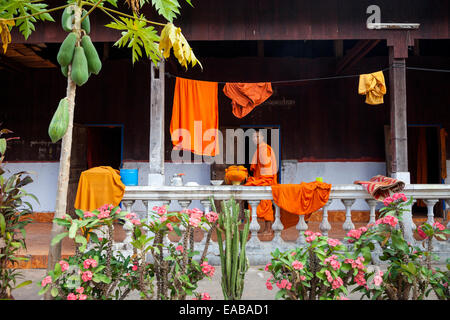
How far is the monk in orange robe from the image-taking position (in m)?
5.28

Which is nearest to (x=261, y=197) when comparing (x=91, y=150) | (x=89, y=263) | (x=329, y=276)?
(x=329, y=276)

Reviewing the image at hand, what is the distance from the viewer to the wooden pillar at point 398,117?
15.9ft

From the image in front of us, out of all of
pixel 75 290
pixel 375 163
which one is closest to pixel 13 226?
pixel 75 290

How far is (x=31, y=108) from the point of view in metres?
7.44

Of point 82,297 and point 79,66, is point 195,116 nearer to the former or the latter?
point 79,66

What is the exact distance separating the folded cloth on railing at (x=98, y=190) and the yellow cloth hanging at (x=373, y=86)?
4550 mm

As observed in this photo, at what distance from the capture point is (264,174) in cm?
564

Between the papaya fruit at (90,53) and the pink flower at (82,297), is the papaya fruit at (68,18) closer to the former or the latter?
the papaya fruit at (90,53)

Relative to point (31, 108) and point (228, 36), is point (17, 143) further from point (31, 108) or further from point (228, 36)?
point (228, 36)

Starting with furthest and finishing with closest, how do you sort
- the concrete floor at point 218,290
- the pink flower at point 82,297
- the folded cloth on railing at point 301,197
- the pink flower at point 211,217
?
the folded cloth on railing at point 301,197, the concrete floor at point 218,290, the pink flower at point 211,217, the pink flower at point 82,297

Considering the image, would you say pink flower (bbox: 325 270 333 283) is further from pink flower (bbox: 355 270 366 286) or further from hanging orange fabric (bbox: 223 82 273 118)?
hanging orange fabric (bbox: 223 82 273 118)

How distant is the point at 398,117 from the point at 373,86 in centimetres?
75

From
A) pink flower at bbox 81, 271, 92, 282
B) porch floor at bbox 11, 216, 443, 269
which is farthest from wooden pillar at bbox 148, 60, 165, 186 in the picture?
pink flower at bbox 81, 271, 92, 282

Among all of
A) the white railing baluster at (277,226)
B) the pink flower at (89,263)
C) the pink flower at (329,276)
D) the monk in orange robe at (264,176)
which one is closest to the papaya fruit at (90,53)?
the pink flower at (89,263)
